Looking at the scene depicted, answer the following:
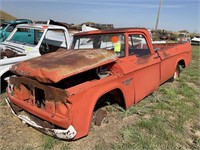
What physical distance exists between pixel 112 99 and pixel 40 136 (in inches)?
54.9

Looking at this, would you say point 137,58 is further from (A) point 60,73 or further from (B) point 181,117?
(A) point 60,73

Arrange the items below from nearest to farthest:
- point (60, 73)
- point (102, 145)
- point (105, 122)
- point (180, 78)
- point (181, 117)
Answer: point (60, 73) < point (102, 145) < point (105, 122) < point (181, 117) < point (180, 78)

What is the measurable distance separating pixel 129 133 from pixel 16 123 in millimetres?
1909

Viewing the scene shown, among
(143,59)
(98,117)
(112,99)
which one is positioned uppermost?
(143,59)

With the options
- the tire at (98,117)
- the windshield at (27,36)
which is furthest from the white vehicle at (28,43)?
the tire at (98,117)

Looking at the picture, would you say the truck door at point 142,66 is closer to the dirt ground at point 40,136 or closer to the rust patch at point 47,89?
the dirt ground at point 40,136

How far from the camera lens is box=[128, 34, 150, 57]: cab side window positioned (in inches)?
173

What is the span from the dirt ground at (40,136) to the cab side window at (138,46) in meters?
1.25

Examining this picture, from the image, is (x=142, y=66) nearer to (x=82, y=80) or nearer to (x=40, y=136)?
(x=82, y=80)

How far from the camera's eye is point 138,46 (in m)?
4.74

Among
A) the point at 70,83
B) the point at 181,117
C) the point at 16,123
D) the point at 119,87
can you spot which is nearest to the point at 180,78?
the point at 181,117

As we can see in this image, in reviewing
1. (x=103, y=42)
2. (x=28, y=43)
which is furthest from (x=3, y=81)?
(x=103, y=42)

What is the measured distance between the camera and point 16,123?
13.0ft

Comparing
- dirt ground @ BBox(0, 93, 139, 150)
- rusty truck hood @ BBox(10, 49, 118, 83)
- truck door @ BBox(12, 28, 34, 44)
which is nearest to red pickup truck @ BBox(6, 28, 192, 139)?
rusty truck hood @ BBox(10, 49, 118, 83)
